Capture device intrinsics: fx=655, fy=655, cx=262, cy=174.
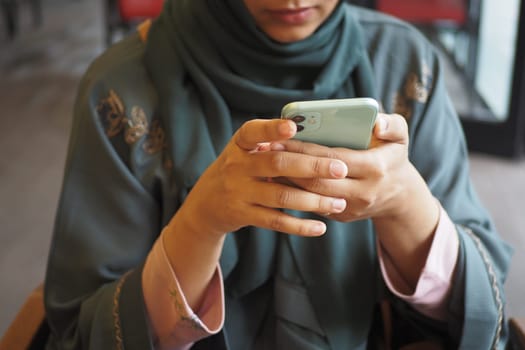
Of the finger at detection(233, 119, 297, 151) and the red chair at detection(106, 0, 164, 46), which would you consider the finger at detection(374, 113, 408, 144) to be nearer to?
the finger at detection(233, 119, 297, 151)

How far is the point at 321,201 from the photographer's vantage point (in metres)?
0.70

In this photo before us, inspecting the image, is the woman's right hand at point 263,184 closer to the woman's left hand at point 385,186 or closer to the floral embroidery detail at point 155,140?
the woman's left hand at point 385,186

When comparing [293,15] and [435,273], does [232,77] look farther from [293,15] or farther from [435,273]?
[435,273]

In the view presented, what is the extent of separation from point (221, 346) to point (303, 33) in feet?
1.49

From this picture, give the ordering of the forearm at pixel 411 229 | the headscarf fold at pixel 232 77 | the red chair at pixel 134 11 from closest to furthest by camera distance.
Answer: the forearm at pixel 411 229
the headscarf fold at pixel 232 77
the red chair at pixel 134 11

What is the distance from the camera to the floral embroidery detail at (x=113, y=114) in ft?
3.16

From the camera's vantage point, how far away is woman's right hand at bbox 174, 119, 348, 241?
0.67 metres

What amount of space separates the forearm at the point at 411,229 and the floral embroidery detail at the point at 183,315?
0.26m

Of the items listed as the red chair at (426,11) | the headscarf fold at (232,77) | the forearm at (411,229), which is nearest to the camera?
the forearm at (411,229)

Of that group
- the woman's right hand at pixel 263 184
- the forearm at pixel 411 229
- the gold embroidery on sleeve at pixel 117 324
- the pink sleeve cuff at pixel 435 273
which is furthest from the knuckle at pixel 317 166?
the gold embroidery on sleeve at pixel 117 324

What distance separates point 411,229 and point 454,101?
2609 millimetres

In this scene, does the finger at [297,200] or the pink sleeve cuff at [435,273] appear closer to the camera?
the finger at [297,200]

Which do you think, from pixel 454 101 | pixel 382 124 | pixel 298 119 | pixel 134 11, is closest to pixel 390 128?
pixel 382 124

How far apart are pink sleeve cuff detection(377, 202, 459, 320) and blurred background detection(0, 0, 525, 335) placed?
125 centimetres
